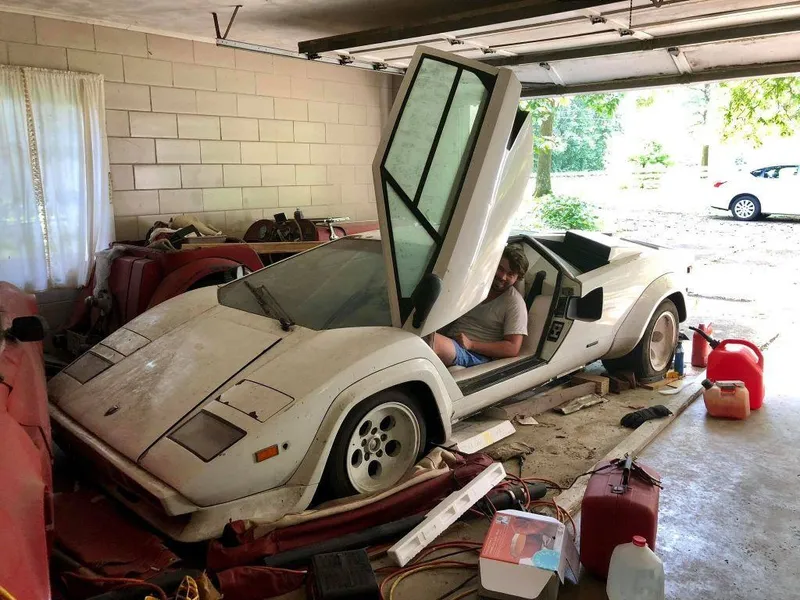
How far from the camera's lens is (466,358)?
4.01m

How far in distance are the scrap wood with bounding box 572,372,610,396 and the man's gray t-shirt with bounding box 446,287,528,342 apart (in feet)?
3.26

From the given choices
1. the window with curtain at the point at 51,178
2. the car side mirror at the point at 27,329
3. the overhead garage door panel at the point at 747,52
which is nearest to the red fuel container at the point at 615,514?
the car side mirror at the point at 27,329

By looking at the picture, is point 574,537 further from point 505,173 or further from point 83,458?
point 83,458

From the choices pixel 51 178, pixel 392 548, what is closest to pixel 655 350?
pixel 392 548

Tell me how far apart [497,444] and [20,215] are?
183 inches

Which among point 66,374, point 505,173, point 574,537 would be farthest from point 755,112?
point 66,374

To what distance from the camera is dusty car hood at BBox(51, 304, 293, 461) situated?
2918 millimetres

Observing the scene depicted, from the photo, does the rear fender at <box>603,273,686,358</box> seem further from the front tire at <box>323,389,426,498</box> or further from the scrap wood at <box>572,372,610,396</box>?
the front tire at <box>323,389,426,498</box>

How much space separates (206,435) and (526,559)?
1415mm

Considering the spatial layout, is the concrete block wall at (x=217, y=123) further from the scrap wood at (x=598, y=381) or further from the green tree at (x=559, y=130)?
the scrap wood at (x=598, y=381)

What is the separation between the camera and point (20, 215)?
5660mm

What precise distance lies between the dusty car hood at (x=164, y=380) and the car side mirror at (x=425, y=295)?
0.68 meters

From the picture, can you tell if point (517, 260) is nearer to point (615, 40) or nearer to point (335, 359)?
point (335, 359)

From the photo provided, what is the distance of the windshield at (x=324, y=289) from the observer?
138 inches
